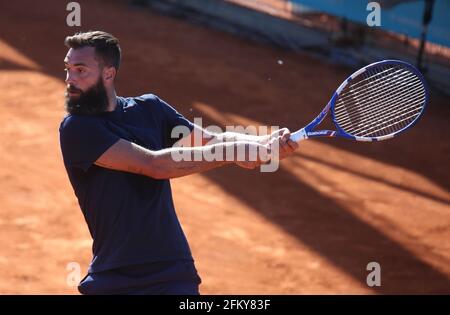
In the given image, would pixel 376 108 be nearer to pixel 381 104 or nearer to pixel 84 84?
pixel 381 104

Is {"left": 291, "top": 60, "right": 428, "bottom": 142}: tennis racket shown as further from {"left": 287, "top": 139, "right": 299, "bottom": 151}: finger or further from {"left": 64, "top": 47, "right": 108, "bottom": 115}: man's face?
{"left": 64, "top": 47, "right": 108, "bottom": 115}: man's face

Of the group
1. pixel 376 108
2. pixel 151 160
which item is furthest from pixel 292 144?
pixel 376 108

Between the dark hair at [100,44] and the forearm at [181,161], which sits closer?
the forearm at [181,161]

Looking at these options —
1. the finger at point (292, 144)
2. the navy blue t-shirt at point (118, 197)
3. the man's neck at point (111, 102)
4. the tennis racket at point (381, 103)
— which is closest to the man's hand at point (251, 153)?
the finger at point (292, 144)

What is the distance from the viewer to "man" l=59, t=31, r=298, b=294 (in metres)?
3.54

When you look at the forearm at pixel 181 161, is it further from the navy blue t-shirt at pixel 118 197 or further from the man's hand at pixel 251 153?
the navy blue t-shirt at pixel 118 197

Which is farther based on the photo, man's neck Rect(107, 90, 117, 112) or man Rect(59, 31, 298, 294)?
man's neck Rect(107, 90, 117, 112)

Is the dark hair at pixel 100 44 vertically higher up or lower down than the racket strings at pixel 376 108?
higher up

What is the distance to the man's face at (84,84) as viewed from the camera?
141 inches

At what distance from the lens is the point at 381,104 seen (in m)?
4.63

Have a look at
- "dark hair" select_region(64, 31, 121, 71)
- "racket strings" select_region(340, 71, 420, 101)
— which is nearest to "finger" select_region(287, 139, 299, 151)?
"dark hair" select_region(64, 31, 121, 71)

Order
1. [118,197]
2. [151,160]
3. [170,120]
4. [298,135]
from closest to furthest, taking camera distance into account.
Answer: [151,160]
[118,197]
[298,135]
[170,120]

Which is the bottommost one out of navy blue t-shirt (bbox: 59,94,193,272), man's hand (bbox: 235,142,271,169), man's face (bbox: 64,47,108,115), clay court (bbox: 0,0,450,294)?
clay court (bbox: 0,0,450,294)

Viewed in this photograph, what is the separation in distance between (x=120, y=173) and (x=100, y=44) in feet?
1.79
